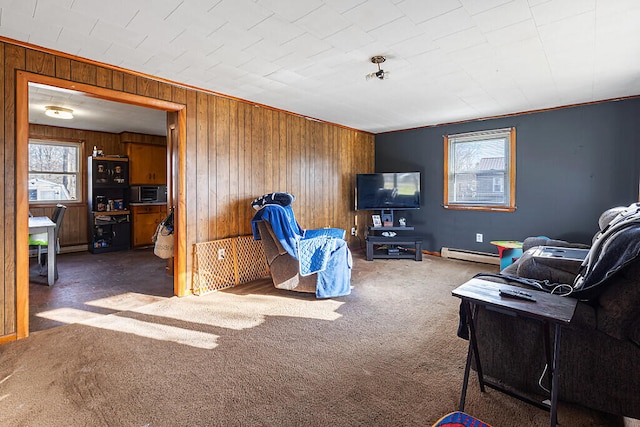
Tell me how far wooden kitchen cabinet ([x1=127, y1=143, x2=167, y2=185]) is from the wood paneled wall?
3577 millimetres

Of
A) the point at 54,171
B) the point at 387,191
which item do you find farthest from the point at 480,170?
the point at 54,171

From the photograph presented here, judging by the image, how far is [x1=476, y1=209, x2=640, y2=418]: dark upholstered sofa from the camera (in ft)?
4.83

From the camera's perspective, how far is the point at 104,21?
2.19 metres

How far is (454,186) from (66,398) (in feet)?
17.7

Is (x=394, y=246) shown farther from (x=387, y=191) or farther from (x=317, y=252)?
(x=317, y=252)

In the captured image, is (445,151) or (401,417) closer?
(401,417)

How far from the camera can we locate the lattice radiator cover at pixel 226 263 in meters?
3.65

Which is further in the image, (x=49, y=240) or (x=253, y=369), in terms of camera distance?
(x=49, y=240)

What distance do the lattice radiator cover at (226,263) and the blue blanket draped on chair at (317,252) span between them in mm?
648

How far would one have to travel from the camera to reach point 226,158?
12.8ft

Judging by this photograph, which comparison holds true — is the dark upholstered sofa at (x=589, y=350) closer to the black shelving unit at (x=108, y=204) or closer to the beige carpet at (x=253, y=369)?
the beige carpet at (x=253, y=369)

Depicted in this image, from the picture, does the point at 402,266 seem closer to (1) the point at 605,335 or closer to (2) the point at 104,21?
(1) the point at 605,335

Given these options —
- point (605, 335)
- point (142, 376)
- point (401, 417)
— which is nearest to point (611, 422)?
point (605, 335)

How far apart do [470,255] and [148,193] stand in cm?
615
